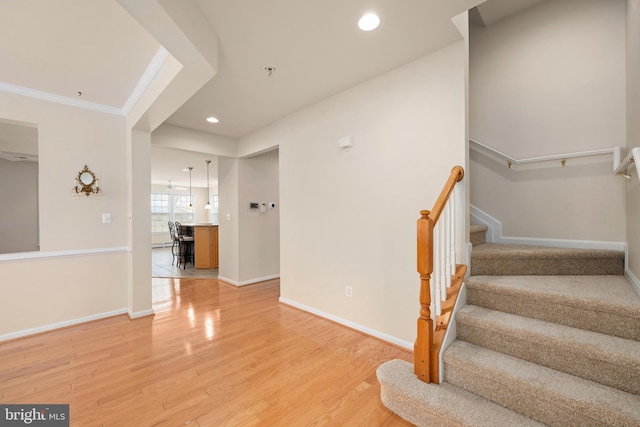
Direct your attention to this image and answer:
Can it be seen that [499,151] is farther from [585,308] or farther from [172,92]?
[172,92]

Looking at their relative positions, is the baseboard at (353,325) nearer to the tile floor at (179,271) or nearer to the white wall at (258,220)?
the white wall at (258,220)

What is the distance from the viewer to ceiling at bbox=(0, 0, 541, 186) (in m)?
1.83

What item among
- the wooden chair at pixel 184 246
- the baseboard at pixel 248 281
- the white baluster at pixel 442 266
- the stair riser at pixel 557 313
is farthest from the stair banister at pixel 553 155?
the wooden chair at pixel 184 246

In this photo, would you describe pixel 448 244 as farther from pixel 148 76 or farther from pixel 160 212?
pixel 160 212

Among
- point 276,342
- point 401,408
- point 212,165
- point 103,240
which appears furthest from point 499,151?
point 212,165

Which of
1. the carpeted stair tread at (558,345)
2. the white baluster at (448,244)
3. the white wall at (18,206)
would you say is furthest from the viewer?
the white wall at (18,206)

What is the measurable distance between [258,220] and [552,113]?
4.35 m

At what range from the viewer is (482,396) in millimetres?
1578

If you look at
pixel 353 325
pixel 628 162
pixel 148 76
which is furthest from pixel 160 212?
pixel 628 162

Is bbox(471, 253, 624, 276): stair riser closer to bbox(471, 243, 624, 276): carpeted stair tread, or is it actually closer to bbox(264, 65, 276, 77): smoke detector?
bbox(471, 243, 624, 276): carpeted stair tread

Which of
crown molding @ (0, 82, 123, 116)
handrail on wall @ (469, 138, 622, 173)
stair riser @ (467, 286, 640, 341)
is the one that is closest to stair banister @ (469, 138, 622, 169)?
handrail on wall @ (469, 138, 622, 173)

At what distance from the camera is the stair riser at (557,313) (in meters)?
1.51

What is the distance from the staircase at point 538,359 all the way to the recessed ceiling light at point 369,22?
2.07m

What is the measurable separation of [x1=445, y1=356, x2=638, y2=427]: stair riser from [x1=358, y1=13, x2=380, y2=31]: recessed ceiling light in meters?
2.39
